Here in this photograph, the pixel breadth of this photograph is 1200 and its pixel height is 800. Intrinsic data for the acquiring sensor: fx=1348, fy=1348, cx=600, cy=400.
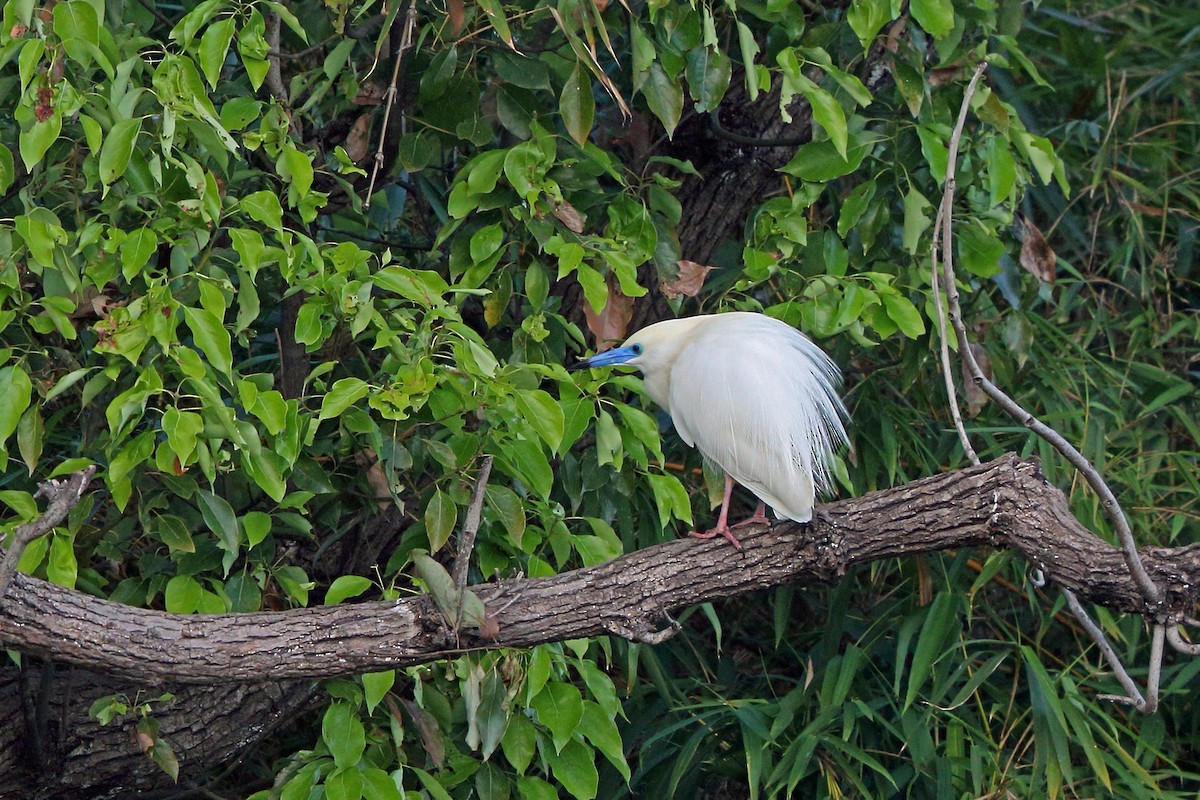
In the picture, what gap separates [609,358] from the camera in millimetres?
2301

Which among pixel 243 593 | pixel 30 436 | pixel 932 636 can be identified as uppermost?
pixel 30 436

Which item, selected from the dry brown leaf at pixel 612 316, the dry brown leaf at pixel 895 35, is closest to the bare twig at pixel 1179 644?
the dry brown leaf at pixel 612 316

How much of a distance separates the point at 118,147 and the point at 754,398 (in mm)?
1014

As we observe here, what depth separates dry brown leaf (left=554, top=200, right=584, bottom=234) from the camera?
216 cm

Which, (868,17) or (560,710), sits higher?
(868,17)

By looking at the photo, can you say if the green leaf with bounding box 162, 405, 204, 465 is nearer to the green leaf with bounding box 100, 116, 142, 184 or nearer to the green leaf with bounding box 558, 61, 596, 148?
the green leaf with bounding box 100, 116, 142, 184

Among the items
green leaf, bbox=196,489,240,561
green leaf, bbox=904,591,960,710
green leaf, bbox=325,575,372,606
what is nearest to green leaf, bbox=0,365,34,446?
green leaf, bbox=196,489,240,561

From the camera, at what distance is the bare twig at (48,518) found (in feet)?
4.78

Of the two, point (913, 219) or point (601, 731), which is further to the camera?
point (913, 219)

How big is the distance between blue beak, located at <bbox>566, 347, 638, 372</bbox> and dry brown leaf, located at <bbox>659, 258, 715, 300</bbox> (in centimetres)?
12

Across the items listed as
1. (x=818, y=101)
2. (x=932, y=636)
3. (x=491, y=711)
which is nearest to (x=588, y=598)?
(x=491, y=711)

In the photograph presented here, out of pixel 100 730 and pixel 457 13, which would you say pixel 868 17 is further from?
pixel 100 730

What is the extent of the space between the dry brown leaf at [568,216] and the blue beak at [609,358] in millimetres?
230

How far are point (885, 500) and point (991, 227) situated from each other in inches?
32.4
